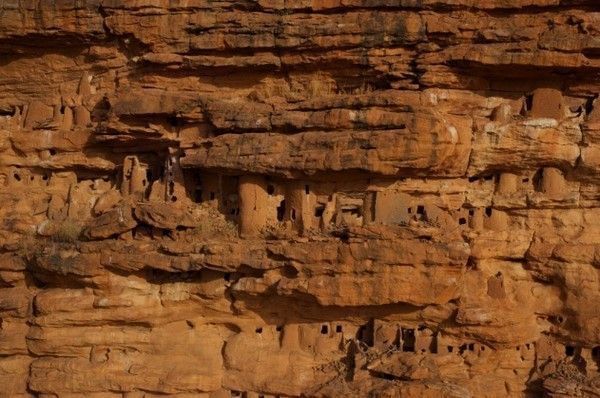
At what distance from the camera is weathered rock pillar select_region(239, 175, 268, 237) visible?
688 inches

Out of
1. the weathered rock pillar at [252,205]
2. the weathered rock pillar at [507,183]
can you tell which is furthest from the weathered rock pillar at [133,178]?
the weathered rock pillar at [507,183]

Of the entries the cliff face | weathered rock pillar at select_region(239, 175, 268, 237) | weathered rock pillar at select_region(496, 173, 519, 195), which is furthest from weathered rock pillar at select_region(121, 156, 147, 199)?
weathered rock pillar at select_region(496, 173, 519, 195)

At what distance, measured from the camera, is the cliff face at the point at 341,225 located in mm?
16312

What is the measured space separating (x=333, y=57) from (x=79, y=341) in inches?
343

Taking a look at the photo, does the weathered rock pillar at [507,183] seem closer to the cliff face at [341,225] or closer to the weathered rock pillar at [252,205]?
the cliff face at [341,225]

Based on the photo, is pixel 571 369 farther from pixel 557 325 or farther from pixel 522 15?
pixel 522 15

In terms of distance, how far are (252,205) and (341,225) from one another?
7.14 feet

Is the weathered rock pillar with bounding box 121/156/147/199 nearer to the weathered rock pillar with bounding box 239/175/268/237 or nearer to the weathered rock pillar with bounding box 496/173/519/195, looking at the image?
the weathered rock pillar with bounding box 239/175/268/237

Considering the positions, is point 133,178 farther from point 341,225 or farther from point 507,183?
point 507,183

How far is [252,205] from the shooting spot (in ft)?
57.5

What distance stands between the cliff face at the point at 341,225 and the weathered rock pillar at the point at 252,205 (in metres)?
0.05

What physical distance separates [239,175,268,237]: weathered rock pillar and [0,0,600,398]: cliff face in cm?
5

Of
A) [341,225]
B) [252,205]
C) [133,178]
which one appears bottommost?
[341,225]

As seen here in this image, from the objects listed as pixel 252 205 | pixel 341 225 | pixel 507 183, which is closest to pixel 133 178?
pixel 252 205
